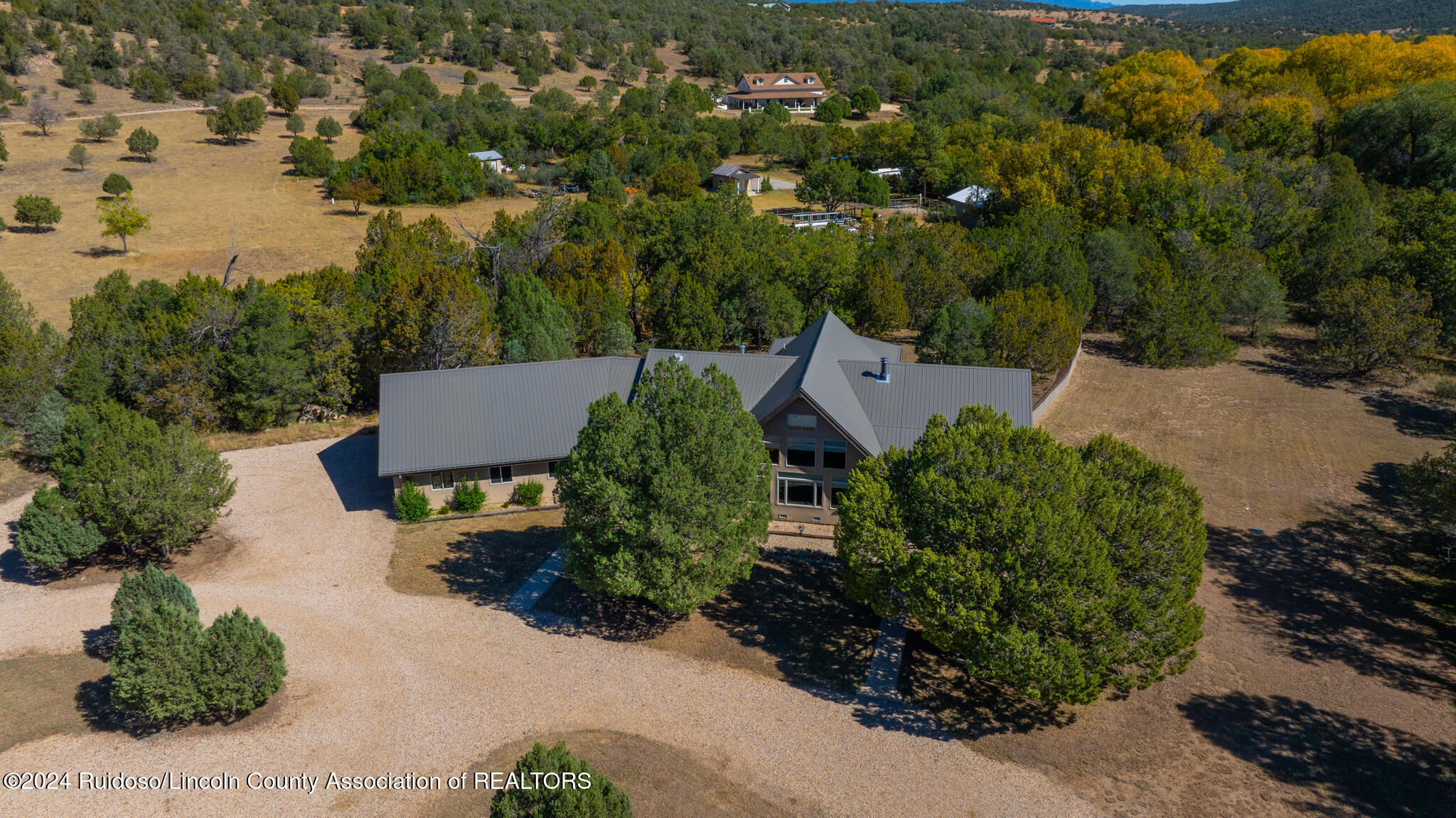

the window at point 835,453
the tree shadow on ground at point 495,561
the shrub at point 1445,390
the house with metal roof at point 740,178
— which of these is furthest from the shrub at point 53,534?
the house with metal roof at point 740,178

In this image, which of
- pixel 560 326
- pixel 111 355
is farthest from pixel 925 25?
pixel 111 355

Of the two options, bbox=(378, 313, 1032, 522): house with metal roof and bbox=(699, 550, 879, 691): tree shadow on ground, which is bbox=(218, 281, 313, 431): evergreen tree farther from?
bbox=(699, 550, 879, 691): tree shadow on ground

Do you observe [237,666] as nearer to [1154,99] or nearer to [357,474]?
[357,474]

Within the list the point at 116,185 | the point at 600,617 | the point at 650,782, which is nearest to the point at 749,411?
the point at 600,617

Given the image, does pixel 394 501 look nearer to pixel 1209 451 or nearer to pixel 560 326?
pixel 560 326

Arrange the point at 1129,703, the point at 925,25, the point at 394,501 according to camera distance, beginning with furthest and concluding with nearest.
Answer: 1. the point at 925,25
2. the point at 394,501
3. the point at 1129,703

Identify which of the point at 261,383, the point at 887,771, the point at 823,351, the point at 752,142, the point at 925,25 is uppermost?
the point at 925,25

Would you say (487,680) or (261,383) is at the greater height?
(261,383)

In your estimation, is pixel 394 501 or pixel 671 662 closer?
pixel 671 662
